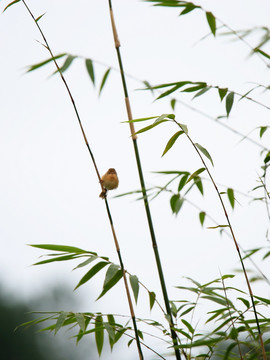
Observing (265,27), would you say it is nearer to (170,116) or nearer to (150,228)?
(170,116)

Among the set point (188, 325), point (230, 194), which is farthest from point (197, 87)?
point (188, 325)

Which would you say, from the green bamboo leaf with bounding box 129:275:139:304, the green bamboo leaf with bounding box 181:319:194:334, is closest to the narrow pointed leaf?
the green bamboo leaf with bounding box 129:275:139:304

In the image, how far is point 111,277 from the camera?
5.15 feet

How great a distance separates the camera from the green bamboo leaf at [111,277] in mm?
1567

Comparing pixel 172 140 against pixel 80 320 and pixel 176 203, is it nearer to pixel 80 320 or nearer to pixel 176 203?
pixel 176 203

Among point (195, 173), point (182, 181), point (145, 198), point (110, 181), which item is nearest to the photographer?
point (145, 198)

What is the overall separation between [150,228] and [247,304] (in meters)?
0.46

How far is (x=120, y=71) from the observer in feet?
5.27

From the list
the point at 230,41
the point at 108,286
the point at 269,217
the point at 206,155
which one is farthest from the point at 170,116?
the point at 108,286

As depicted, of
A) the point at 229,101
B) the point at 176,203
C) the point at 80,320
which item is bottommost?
the point at 80,320

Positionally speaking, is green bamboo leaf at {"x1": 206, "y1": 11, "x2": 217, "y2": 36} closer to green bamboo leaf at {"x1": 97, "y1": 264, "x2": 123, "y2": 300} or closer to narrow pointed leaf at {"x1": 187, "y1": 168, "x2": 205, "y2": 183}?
narrow pointed leaf at {"x1": 187, "y1": 168, "x2": 205, "y2": 183}

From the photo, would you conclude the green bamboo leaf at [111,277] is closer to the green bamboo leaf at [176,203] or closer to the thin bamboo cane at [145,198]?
the thin bamboo cane at [145,198]

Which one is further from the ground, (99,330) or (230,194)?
(230,194)

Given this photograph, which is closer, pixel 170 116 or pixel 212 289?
pixel 170 116
